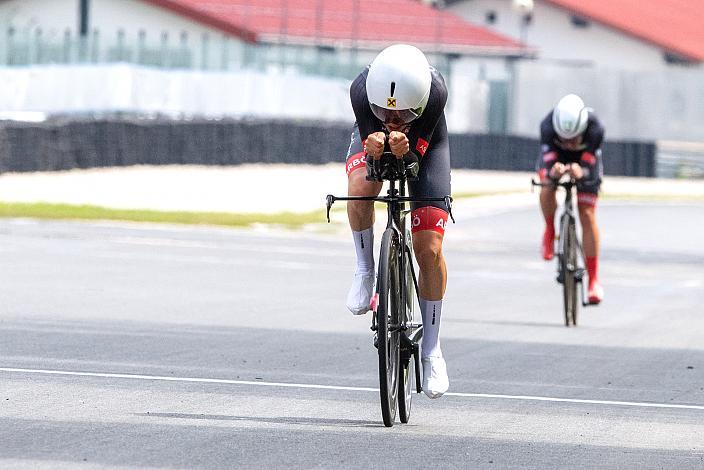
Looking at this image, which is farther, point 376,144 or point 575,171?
point 575,171

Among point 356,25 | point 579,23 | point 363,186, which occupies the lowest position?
point 363,186

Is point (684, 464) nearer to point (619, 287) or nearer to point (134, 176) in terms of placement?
point (619, 287)

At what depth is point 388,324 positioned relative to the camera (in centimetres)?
854

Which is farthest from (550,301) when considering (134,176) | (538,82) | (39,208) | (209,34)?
(209,34)

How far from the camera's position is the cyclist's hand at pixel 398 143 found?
27.6 ft

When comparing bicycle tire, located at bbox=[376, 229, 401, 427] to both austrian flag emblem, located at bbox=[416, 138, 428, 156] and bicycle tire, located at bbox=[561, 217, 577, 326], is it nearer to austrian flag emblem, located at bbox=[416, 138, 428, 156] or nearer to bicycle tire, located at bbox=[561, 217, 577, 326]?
austrian flag emblem, located at bbox=[416, 138, 428, 156]

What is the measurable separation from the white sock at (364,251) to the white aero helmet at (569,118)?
251 inches

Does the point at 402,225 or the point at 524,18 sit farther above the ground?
the point at 524,18

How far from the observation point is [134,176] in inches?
1443

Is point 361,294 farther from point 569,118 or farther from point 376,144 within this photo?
point 569,118

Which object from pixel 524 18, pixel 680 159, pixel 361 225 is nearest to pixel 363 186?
pixel 361 225

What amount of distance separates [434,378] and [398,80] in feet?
4.91

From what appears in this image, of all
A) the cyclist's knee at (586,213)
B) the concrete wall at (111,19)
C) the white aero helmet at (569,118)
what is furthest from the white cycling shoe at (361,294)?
the concrete wall at (111,19)

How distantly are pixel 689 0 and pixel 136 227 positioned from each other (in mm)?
57349
